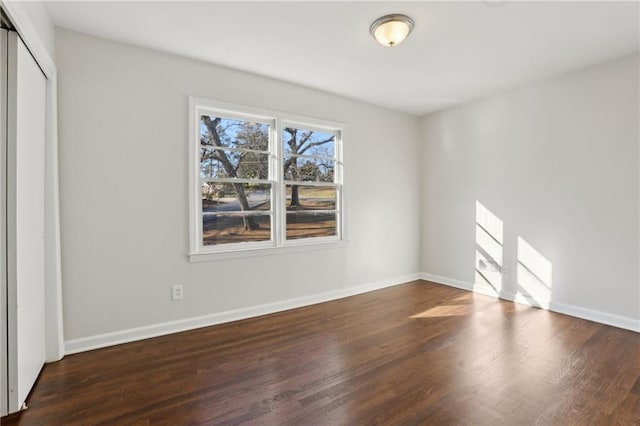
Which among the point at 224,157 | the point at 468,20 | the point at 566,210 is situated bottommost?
the point at 566,210

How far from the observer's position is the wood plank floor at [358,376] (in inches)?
70.2

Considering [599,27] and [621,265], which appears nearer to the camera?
[599,27]

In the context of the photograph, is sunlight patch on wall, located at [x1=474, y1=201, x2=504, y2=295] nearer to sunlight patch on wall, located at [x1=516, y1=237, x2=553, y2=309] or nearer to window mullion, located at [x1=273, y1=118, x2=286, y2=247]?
sunlight patch on wall, located at [x1=516, y1=237, x2=553, y2=309]

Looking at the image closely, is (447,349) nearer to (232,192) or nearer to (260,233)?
(260,233)

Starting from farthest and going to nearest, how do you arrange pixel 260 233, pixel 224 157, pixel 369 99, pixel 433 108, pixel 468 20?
pixel 433 108 → pixel 369 99 → pixel 260 233 → pixel 224 157 → pixel 468 20

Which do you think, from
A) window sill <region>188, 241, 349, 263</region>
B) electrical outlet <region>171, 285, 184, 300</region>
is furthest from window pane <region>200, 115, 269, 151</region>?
electrical outlet <region>171, 285, 184, 300</region>

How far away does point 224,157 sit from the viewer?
3289mm

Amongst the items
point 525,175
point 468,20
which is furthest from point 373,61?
point 525,175

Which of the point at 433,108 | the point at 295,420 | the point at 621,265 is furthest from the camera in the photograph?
the point at 433,108

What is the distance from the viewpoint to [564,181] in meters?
3.37

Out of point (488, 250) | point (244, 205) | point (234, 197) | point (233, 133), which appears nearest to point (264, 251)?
point (244, 205)

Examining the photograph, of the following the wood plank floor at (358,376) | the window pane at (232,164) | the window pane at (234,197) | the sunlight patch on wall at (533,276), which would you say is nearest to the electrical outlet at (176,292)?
the wood plank floor at (358,376)

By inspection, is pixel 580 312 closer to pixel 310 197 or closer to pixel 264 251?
pixel 310 197

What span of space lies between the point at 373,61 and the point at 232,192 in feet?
6.27
